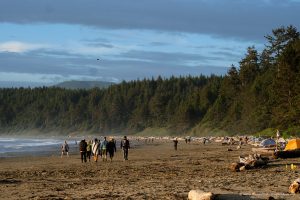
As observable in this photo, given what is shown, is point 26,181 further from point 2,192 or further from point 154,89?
point 154,89

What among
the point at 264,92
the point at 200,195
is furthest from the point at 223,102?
the point at 200,195

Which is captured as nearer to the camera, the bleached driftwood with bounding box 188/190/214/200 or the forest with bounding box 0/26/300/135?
the bleached driftwood with bounding box 188/190/214/200

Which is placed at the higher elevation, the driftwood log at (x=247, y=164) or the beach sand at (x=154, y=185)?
the driftwood log at (x=247, y=164)

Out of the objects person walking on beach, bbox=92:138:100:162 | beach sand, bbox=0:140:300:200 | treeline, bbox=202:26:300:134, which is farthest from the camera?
treeline, bbox=202:26:300:134

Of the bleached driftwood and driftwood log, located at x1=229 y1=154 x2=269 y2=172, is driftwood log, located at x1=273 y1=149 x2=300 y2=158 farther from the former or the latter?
the bleached driftwood

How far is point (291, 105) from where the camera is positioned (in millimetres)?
60781

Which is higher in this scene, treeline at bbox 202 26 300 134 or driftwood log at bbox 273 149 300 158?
treeline at bbox 202 26 300 134

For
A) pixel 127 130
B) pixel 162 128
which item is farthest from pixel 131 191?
pixel 127 130

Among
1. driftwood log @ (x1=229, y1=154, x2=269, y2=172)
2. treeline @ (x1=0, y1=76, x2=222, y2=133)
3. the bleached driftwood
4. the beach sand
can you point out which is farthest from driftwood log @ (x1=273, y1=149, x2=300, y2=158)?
treeline @ (x1=0, y1=76, x2=222, y2=133)

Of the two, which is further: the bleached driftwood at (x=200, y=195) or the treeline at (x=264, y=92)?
the treeline at (x=264, y=92)

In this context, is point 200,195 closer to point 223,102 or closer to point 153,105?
point 223,102

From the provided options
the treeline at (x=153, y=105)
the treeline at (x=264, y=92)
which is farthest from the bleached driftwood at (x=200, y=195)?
the treeline at (x=153, y=105)

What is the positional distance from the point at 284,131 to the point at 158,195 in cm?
4939

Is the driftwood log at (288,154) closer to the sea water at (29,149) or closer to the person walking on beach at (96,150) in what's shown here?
the person walking on beach at (96,150)
